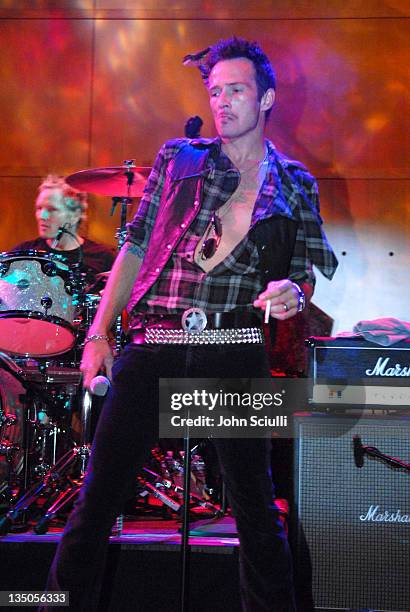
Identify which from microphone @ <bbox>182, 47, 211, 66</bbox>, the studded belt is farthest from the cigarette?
microphone @ <bbox>182, 47, 211, 66</bbox>

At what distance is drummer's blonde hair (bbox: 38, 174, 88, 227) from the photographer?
202 inches

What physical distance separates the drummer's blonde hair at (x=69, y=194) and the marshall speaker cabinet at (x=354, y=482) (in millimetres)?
2989

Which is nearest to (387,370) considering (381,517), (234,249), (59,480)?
(381,517)

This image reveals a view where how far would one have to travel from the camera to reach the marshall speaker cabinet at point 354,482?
97.3 inches

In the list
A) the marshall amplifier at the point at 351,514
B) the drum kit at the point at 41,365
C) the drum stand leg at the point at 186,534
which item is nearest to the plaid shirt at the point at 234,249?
the drum stand leg at the point at 186,534

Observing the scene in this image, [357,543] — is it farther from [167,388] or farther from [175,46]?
[175,46]

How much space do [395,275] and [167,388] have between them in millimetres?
3573

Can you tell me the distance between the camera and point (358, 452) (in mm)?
2559

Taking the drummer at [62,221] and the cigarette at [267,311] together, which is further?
the drummer at [62,221]

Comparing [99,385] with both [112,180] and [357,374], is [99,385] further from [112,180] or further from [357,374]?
[112,180]

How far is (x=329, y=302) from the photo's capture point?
4.98 meters

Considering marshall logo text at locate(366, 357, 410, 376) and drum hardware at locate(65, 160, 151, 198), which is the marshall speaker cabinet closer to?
marshall logo text at locate(366, 357, 410, 376)

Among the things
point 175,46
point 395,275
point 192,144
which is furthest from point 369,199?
point 192,144

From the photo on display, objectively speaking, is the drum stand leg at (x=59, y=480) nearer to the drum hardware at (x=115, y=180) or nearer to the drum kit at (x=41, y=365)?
→ the drum kit at (x=41, y=365)
